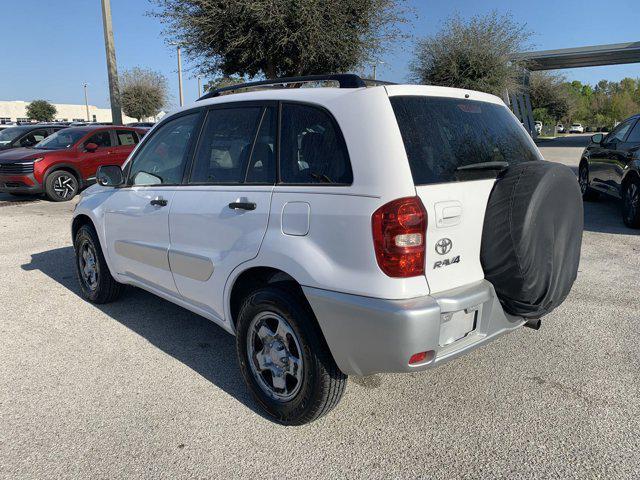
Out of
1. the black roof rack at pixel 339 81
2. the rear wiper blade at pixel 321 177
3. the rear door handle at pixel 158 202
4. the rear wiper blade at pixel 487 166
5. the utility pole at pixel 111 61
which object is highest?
the utility pole at pixel 111 61

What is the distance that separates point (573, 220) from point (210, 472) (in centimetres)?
238

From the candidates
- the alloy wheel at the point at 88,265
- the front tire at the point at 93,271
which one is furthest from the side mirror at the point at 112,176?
the alloy wheel at the point at 88,265

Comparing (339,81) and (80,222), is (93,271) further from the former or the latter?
(339,81)

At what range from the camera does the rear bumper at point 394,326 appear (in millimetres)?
2160

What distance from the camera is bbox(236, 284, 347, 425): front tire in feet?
8.20

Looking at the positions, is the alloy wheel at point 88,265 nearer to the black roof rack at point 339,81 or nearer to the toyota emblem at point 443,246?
the black roof rack at point 339,81

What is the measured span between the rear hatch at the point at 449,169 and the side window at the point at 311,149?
32 centimetres

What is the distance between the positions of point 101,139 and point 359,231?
11.4 m

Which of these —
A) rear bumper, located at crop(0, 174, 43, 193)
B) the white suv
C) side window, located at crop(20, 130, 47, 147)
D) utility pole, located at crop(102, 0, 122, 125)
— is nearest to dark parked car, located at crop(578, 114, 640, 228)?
the white suv

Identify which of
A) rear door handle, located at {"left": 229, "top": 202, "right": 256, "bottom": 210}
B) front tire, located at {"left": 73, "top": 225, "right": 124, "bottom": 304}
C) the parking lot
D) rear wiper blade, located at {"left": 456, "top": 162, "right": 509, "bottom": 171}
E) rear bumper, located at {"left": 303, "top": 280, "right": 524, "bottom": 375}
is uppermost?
rear wiper blade, located at {"left": 456, "top": 162, "right": 509, "bottom": 171}

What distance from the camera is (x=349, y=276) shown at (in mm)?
2275

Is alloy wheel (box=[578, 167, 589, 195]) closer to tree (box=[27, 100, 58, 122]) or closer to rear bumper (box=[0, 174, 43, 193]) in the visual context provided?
rear bumper (box=[0, 174, 43, 193])

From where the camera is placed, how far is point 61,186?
11234mm

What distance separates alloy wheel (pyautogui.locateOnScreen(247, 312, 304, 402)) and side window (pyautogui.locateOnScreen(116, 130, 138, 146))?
35.2 feet
